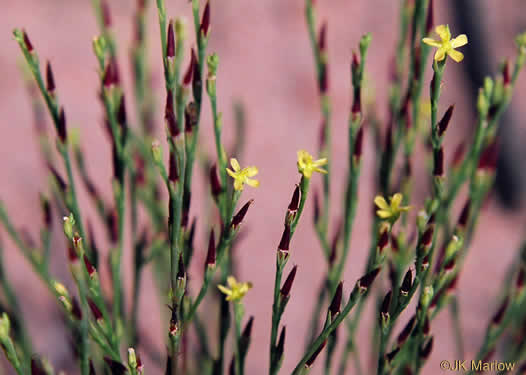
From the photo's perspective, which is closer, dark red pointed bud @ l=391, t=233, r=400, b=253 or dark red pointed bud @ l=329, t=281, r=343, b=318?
dark red pointed bud @ l=329, t=281, r=343, b=318

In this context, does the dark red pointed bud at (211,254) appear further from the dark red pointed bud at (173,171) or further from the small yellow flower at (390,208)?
the small yellow flower at (390,208)

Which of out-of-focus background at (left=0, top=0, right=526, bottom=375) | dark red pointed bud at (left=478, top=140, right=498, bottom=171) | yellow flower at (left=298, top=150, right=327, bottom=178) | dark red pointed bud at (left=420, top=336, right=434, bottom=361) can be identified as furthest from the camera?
out-of-focus background at (left=0, top=0, right=526, bottom=375)

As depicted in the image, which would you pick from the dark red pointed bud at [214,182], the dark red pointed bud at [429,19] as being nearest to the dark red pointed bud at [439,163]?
the dark red pointed bud at [429,19]

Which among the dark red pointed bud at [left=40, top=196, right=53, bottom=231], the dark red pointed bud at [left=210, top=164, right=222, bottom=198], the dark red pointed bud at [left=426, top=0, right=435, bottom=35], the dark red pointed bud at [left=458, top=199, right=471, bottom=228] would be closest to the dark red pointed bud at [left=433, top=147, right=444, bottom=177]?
the dark red pointed bud at [left=458, top=199, right=471, bottom=228]

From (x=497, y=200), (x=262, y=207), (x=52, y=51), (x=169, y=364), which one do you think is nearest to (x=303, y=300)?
(x=262, y=207)

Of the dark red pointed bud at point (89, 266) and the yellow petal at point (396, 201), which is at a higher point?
the yellow petal at point (396, 201)

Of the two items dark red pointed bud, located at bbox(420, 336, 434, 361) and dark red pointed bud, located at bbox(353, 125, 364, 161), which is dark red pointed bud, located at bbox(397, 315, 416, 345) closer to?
dark red pointed bud, located at bbox(420, 336, 434, 361)

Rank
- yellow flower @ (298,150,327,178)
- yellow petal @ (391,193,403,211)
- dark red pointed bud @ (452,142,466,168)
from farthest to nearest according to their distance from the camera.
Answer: dark red pointed bud @ (452,142,466,168) < yellow petal @ (391,193,403,211) < yellow flower @ (298,150,327,178)
